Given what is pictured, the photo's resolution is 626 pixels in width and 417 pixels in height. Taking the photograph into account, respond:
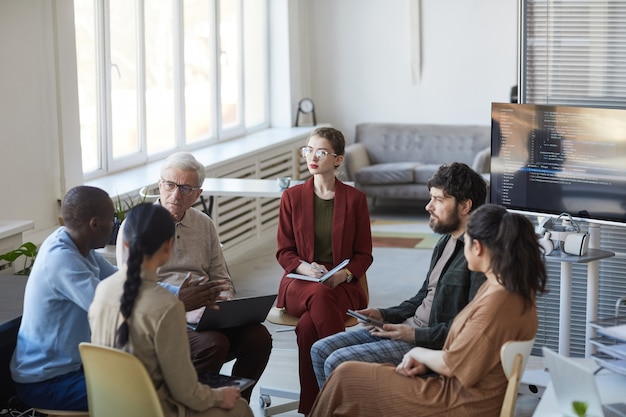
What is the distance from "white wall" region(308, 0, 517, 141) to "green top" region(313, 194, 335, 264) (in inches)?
214

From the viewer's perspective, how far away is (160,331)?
278 cm

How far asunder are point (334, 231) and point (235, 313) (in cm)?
73

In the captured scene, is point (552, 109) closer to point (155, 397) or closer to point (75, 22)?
point (155, 397)

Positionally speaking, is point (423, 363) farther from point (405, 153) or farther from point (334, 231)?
point (405, 153)

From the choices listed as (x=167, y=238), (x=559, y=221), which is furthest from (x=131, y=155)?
(x=167, y=238)

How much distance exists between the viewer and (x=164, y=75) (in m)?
7.60

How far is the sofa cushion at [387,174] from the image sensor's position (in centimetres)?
913

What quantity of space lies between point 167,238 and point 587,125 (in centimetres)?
218

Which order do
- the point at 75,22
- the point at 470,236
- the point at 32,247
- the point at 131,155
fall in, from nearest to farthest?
the point at 470,236 < the point at 32,247 < the point at 75,22 < the point at 131,155

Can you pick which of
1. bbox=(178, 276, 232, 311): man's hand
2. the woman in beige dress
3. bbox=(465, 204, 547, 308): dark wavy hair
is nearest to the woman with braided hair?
bbox=(178, 276, 232, 311): man's hand

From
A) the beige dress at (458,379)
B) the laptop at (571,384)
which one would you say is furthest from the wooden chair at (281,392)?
the laptop at (571,384)

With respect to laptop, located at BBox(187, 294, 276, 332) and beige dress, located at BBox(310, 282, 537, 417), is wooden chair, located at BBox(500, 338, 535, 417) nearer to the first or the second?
beige dress, located at BBox(310, 282, 537, 417)

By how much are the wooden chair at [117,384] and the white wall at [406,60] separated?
719 centimetres

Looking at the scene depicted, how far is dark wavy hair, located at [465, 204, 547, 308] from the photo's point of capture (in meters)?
3.01
